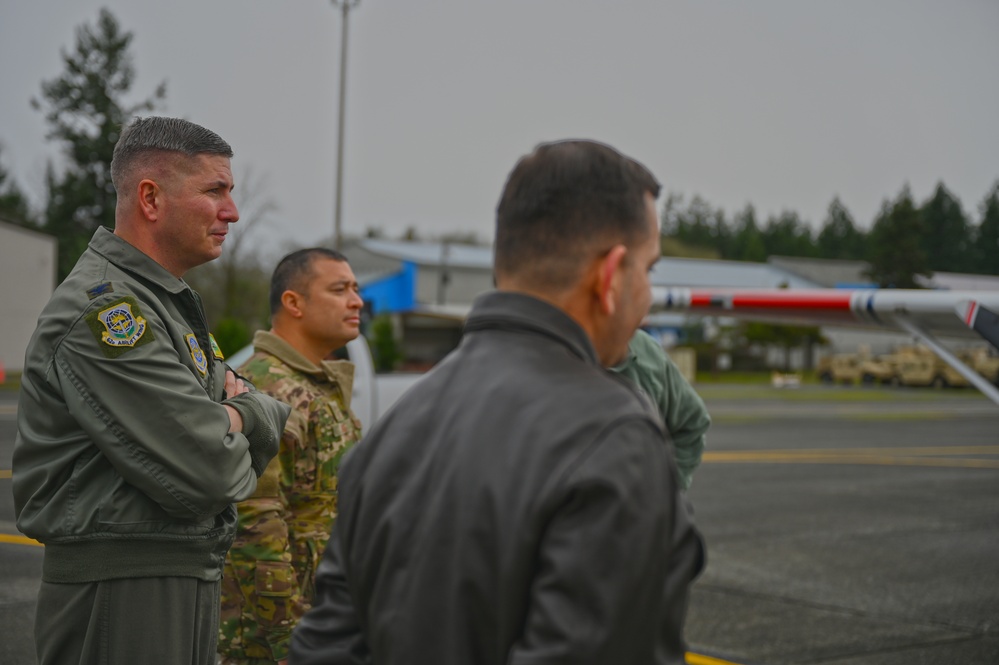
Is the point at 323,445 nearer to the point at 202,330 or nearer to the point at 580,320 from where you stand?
the point at 202,330

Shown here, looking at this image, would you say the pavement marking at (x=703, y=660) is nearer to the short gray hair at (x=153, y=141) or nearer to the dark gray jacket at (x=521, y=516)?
the short gray hair at (x=153, y=141)

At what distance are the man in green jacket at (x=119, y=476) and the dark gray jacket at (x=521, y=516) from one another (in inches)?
39.2

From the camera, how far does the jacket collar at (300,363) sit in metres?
3.89

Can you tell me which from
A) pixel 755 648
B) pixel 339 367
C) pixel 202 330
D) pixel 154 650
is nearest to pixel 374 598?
pixel 154 650

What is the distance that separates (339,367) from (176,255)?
1.29m

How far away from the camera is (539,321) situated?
157cm

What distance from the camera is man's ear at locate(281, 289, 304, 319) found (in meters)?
4.07

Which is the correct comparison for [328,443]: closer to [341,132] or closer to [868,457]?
[868,457]

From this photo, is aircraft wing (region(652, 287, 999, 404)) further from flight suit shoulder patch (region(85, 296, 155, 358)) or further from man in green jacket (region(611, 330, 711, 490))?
flight suit shoulder patch (region(85, 296, 155, 358))

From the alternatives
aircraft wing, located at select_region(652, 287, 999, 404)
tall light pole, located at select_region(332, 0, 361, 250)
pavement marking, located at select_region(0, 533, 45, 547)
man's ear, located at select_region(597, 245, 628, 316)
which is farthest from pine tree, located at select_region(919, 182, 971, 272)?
man's ear, located at select_region(597, 245, 628, 316)

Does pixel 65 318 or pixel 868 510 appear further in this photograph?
pixel 868 510

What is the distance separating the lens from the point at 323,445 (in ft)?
12.0

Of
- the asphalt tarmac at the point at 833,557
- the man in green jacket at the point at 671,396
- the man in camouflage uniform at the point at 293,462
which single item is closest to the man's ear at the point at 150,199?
the man in camouflage uniform at the point at 293,462

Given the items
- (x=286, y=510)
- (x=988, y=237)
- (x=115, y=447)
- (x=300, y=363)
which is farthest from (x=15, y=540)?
(x=988, y=237)
